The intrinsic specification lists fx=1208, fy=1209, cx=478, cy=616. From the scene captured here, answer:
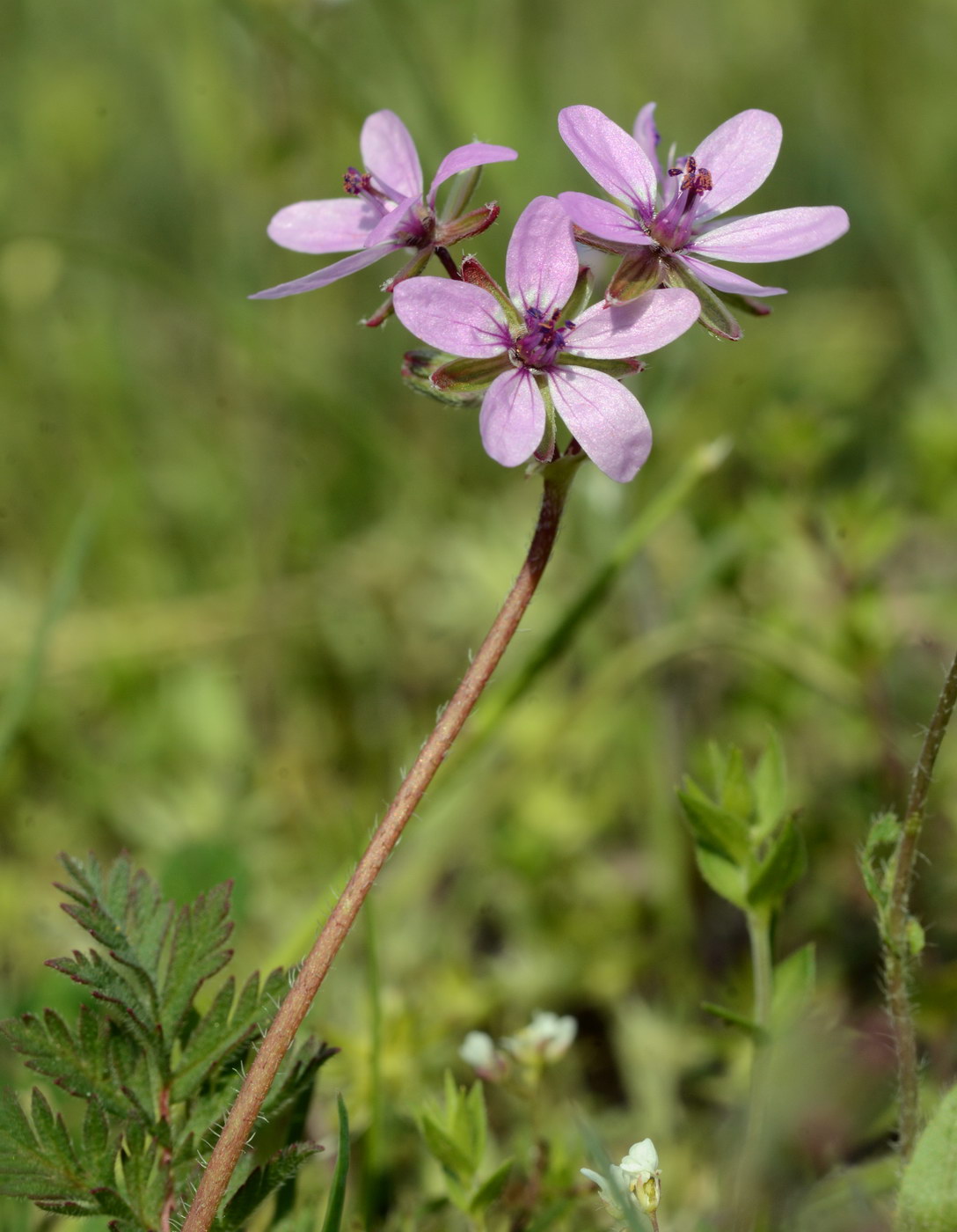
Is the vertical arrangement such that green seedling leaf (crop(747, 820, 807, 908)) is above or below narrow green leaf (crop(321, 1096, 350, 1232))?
above

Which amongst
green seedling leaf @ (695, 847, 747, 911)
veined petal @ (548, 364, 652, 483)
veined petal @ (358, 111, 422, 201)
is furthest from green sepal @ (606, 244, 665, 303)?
green seedling leaf @ (695, 847, 747, 911)

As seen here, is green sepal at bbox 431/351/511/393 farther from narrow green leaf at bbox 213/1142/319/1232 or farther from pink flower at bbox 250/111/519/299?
narrow green leaf at bbox 213/1142/319/1232

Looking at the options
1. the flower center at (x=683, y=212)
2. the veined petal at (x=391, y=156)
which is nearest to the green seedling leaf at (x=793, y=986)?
the flower center at (x=683, y=212)

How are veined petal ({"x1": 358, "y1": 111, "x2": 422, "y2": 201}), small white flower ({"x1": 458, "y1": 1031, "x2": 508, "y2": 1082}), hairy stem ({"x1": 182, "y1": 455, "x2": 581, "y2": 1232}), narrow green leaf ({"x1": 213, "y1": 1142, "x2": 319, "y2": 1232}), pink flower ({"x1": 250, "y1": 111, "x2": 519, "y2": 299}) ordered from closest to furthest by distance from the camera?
hairy stem ({"x1": 182, "y1": 455, "x2": 581, "y2": 1232}), narrow green leaf ({"x1": 213, "y1": 1142, "x2": 319, "y2": 1232}), pink flower ({"x1": 250, "y1": 111, "x2": 519, "y2": 299}), veined petal ({"x1": 358, "y1": 111, "x2": 422, "y2": 201}), small white flower ({"x1": 458, "y1": 1031, "x2": 508, "y2": 1082})


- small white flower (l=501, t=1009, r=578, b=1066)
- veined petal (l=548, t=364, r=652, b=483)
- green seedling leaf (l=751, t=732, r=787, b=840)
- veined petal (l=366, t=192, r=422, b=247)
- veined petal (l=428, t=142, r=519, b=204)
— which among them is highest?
veined petal (l=428, t=142, r=519, b=204)

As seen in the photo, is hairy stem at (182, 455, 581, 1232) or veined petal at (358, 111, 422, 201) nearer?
hairy stem at (182, 455, 581, 1232)

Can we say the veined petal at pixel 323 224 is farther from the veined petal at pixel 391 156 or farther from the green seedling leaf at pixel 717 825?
the green seedling leaf at pixel 717 825

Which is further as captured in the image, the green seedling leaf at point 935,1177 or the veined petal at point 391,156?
the veined petal at point 391,156
